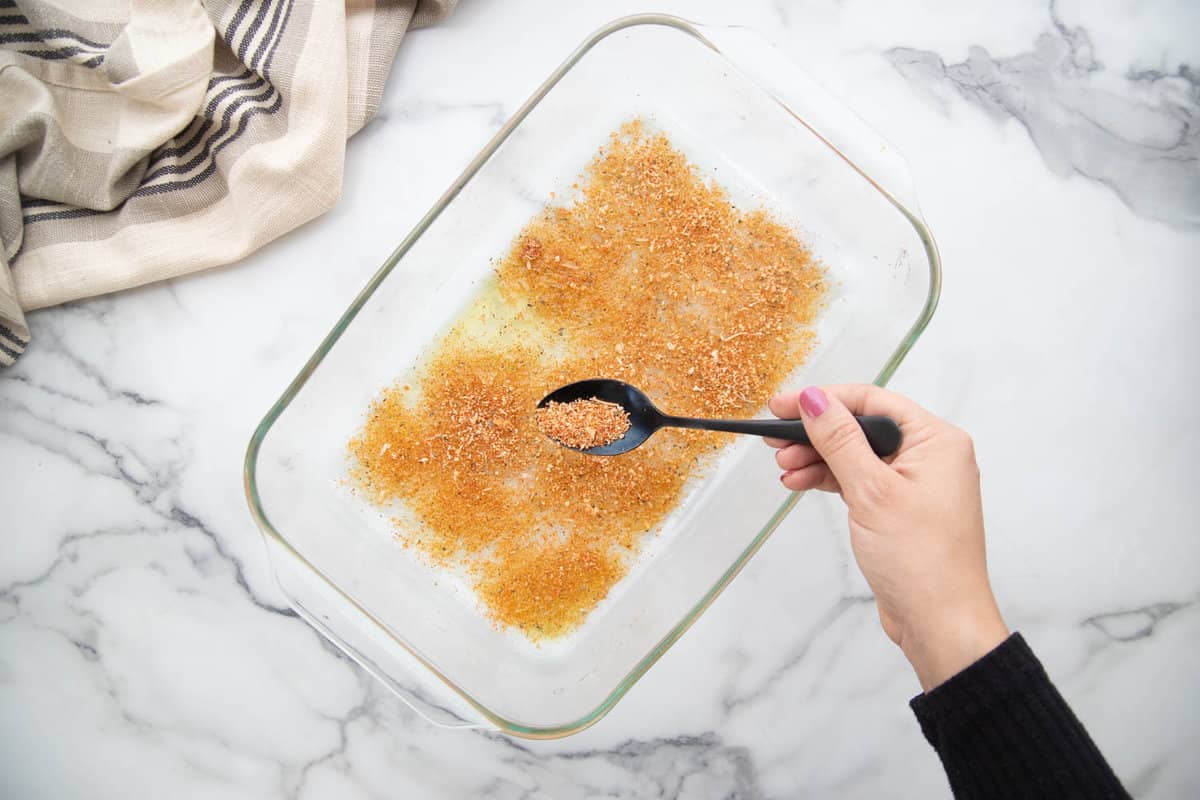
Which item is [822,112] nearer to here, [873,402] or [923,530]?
[873,402]

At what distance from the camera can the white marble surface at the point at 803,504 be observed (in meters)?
1.07

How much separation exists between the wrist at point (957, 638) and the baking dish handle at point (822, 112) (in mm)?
514

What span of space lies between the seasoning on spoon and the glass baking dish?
165mm

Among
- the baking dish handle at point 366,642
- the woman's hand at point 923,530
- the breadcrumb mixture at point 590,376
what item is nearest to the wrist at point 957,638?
the woman's hand at point 923,530

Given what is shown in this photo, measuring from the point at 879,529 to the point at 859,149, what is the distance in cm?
51

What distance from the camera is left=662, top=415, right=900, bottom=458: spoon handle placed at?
2.77 feet

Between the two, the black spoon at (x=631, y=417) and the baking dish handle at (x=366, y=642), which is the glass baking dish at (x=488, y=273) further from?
the black spoon at (x=631, y=417)

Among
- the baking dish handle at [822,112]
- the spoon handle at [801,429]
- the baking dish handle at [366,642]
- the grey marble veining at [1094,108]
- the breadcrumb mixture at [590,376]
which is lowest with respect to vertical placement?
the baking dish handle at [366,642]

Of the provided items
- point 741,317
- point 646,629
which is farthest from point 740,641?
point 741,317

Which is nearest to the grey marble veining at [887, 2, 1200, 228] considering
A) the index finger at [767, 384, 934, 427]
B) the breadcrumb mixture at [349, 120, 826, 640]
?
the breadcrumb mixture at [349, 120, 826, 640]

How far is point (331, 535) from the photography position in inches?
41.1

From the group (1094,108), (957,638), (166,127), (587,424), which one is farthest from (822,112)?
(166,127)

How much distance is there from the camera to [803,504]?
108cm

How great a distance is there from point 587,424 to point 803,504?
12.7 inches
